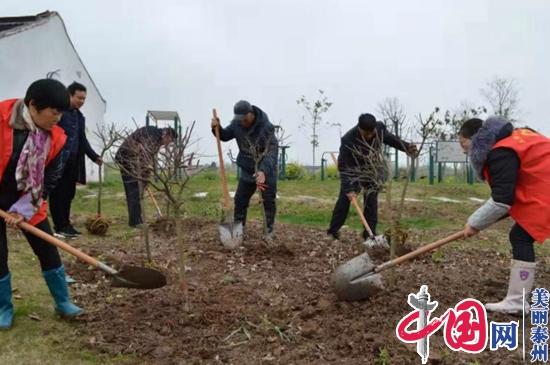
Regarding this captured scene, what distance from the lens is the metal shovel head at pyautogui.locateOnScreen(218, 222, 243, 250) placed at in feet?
21.0

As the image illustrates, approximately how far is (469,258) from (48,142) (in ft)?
15.0

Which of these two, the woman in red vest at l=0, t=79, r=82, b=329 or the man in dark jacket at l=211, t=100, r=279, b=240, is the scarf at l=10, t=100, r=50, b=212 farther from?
the man in dark jacket at l=211, t=100, r=279, b=240

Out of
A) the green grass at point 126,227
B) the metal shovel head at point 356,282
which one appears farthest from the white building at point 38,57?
the metal shovel head at point 356,282

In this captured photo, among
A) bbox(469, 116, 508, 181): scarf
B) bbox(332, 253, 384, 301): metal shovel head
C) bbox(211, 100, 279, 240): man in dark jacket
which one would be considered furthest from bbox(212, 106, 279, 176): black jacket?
bbox(469, 116, 508, 181): scarf

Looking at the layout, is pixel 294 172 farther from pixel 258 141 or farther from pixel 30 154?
pixel 30 154

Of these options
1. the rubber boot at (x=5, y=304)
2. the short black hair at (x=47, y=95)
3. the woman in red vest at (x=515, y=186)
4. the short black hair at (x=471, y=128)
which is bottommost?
the rubber boot at (x=5, y=304)

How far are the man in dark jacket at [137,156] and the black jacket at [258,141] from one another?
87 cm

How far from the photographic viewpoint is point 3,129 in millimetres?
3711

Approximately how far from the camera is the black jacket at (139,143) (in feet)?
15.0

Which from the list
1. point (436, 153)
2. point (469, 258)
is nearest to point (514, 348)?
point (469, 258)

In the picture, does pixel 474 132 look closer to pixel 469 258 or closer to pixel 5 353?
pixel 469 258

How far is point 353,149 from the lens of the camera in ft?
21.5

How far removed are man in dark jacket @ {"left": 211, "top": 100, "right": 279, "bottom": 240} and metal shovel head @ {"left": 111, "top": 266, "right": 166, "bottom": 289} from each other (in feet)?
8.24

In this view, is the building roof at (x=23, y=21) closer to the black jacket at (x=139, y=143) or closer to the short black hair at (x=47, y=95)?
the black jacket at (x=139, y=143)
